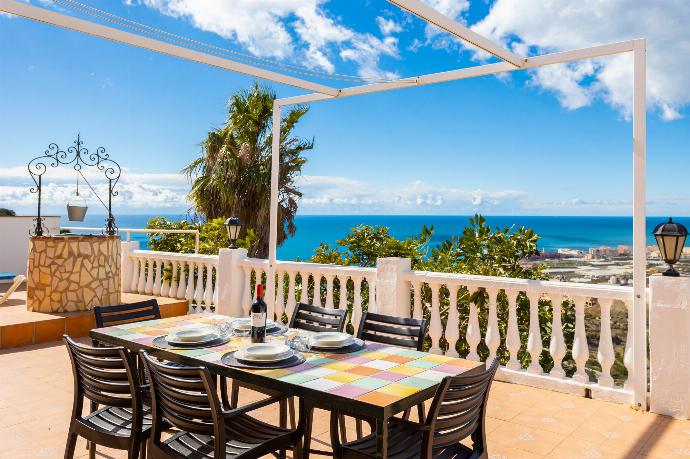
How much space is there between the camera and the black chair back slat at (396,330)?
9.73ft

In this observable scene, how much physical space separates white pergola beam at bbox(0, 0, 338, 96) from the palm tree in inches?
398

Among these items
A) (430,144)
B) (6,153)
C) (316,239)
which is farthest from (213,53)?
(316,239)

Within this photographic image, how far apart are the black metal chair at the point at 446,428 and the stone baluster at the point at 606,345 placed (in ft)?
6.46

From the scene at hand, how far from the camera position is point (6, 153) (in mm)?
23188

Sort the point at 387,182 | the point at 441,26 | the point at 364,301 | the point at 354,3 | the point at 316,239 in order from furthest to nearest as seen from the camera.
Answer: the point at 316,239 → the point at 387,182 → the point at 354,3 → the point at 364,301 → the point at 441,26

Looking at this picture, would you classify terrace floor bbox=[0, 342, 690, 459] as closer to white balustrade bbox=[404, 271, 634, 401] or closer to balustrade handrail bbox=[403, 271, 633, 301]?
white balustrade bbox=[404, 271, 634, 401]

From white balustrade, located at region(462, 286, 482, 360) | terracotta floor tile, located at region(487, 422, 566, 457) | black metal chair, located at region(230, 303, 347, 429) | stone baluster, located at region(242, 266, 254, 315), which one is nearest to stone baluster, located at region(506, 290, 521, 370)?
white balustrade, located at region(462, 286, 482, 360)

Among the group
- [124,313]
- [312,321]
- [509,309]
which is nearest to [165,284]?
[124,313]

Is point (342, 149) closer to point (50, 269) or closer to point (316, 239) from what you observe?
point (316, 239)

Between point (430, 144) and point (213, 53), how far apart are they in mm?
41129

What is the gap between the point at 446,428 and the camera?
6.28 feet

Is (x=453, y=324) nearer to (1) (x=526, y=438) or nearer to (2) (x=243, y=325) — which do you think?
(1) (x=526, y=438)

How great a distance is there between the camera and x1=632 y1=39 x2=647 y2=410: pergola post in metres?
3.59

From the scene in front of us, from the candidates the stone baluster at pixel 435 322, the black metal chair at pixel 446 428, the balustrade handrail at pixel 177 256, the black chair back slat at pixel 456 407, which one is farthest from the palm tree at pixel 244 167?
the black chair back slat at pixel 456 407
